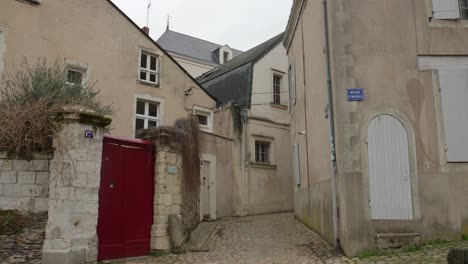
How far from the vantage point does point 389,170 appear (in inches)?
300

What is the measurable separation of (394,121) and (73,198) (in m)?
5.74

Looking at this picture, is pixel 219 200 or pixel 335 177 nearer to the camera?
pixel 335 177

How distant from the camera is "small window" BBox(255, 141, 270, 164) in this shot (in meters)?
16.8

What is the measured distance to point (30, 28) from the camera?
41.5ft

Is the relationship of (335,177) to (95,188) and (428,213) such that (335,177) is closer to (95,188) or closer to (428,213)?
(428,213)

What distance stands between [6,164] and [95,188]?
1.39 m

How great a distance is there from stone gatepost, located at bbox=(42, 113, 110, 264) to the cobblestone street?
1.05 m

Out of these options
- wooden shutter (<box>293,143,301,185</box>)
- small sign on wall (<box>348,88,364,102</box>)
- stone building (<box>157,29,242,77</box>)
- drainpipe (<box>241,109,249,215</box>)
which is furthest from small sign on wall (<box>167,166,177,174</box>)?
stone building (<box>157,29,242,77</box>)

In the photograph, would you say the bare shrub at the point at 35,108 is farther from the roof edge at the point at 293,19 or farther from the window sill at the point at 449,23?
the window sill at the point at 449,23

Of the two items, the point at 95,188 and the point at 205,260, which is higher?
the point at 95,188

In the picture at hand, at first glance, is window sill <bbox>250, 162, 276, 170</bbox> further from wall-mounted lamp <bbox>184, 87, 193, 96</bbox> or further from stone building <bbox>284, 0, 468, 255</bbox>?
stone building <bbox>284, 0, 468, 255</bbox>

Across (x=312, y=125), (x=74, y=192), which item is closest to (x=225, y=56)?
(x=312, y=125)

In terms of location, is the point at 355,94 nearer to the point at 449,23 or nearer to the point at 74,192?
the point at 449,23

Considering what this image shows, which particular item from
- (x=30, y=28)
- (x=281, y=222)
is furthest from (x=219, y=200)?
(x=30, y=28)
